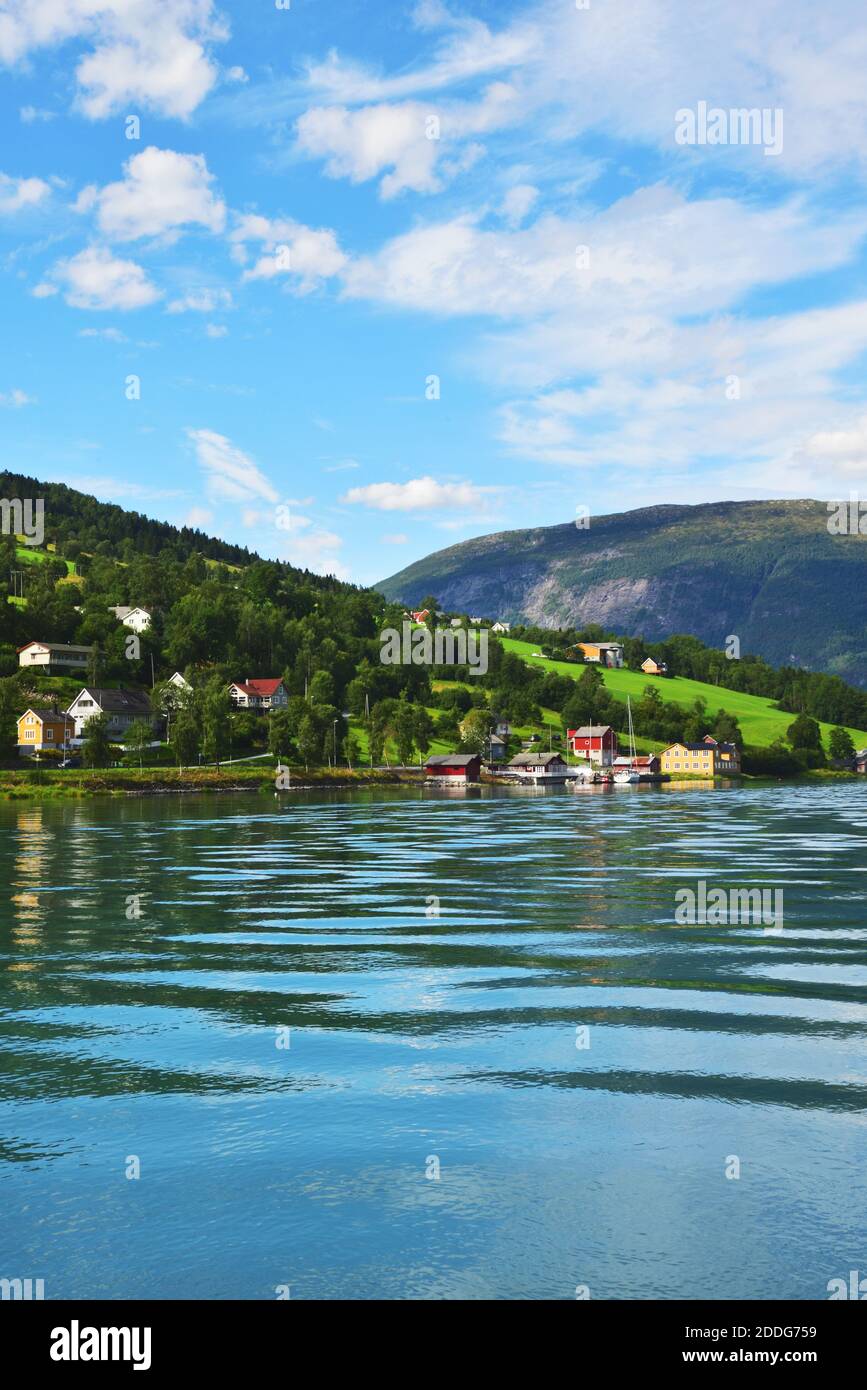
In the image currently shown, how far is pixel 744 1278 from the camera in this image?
37.7 feet

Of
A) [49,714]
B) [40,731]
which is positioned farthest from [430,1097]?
[49,714]

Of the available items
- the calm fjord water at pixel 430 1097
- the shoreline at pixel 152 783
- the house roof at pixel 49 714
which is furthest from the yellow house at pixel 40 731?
the calm fjord water at pixel 430 1097

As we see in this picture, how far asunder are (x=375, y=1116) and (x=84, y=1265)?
500 centimetres

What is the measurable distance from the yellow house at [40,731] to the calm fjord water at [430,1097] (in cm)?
14547

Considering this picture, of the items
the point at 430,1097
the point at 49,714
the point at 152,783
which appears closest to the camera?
the point at 430,1097

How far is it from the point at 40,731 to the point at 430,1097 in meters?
171

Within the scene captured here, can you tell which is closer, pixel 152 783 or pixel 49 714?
pixel 152 783

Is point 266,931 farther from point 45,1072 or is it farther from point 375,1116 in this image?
point 375,1116

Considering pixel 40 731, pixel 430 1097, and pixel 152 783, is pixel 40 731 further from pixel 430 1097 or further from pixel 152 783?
pixel 430 1097

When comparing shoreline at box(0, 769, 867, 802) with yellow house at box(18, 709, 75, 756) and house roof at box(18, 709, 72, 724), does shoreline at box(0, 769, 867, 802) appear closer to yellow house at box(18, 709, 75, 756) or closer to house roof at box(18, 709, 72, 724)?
yellow house at box(18, 709, 75, 756)

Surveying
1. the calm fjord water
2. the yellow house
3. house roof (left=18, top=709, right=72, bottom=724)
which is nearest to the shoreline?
the yellow house

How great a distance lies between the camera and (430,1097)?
16.9 metres

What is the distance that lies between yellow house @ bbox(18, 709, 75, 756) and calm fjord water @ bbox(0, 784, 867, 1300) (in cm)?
14547

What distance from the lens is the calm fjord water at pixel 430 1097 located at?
39.4 feet
